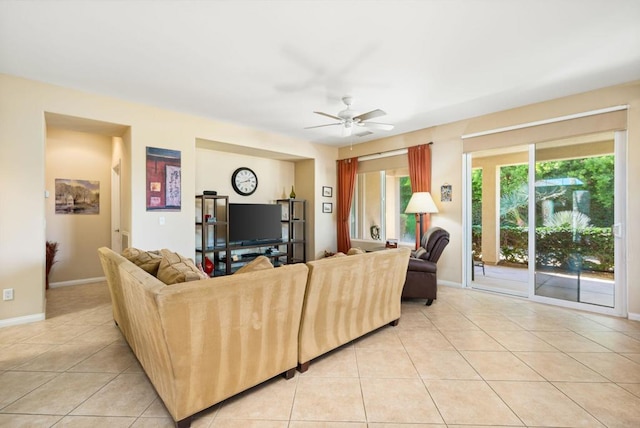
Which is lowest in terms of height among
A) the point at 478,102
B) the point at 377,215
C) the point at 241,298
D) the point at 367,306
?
the point at 367,306

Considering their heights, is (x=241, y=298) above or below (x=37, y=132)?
below

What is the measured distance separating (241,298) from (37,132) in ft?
11.1

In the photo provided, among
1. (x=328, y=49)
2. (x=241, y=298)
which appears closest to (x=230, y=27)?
(x=328, y=49)

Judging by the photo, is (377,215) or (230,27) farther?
(377,215)

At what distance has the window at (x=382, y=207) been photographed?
586 centimetres

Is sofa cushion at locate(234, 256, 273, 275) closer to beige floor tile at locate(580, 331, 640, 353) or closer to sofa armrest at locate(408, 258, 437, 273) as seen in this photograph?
sofa armrest at locate(408, 258, 437, 273)

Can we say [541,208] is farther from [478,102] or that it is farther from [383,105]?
[383,105]

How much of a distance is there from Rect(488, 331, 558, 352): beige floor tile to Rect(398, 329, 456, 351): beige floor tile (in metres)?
0.52

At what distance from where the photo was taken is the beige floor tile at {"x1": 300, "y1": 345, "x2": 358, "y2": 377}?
2.12 m

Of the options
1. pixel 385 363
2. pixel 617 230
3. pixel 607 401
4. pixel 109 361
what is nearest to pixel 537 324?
pixel 607 401

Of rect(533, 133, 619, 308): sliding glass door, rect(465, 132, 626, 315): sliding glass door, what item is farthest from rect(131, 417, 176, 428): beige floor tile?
rect(533, 133, 619, 308): sliding glass door

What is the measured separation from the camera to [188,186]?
4.29m

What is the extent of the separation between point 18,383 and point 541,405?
3.48m

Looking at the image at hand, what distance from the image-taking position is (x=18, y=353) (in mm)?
2424
